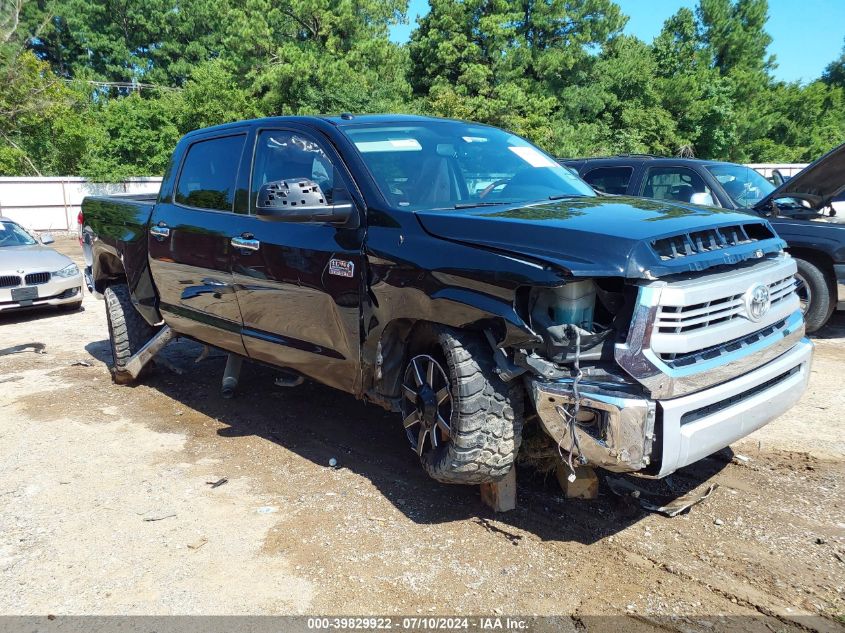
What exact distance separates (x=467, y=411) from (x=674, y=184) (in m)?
5.50

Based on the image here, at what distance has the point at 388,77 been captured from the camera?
1163 inches

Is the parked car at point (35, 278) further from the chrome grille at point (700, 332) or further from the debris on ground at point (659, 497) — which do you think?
the chrome grille at point (700, 332)

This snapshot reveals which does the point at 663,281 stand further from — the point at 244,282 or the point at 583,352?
the point at 244,282

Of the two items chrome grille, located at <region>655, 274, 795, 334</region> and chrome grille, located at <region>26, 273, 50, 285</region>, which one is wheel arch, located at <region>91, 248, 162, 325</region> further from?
chrome grille, located at <region>655, 274, 795, 334</region>

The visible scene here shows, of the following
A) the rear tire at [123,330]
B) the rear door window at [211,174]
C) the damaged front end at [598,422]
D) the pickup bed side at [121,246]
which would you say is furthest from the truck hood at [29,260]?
the damaged front end at [598,422]

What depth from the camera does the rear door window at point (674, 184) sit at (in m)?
7.50

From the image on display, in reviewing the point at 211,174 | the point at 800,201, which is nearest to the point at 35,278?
the point at 211,174

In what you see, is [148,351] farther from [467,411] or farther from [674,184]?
[674,184]

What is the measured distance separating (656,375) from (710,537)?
109 cm

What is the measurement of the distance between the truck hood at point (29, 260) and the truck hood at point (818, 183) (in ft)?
28.4

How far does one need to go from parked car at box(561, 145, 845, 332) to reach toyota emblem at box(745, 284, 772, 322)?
9.60 feet

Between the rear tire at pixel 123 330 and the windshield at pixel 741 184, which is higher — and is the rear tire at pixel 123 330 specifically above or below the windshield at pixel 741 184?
below

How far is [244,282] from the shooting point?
14.8ft

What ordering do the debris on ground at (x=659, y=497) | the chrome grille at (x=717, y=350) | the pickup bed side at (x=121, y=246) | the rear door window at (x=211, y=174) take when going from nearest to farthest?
1. the chrome grille at (x=717, y=350)
2. the debris on ground at (x=659, y=497)
3. the rear door window at (x=211, y=174)
4. the pickup bed side at (x=121, y=246)
